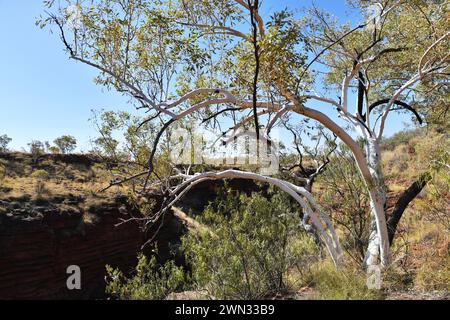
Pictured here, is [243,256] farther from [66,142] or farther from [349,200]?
[66,142]

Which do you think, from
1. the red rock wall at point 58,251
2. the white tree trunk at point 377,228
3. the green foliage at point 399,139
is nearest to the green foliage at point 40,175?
the red rock wall at point 58,251

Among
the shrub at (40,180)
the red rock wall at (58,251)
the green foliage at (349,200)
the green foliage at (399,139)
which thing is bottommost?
the red rock wall at (58,251)

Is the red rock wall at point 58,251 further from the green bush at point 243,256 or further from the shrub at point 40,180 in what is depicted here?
the green bush at point 243,256

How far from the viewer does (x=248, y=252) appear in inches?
182

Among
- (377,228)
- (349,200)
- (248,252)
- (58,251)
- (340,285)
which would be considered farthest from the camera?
(58,251)

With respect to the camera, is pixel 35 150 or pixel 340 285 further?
pixel 35 150

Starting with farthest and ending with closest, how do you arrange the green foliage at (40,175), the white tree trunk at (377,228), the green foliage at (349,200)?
the green foliage at (40,175) → the green foliage at (349,200) → the white tree trunk at (377,228)

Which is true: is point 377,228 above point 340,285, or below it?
above

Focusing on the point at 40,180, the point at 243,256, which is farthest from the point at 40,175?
the point at 243,256

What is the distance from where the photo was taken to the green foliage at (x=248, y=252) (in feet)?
14.4

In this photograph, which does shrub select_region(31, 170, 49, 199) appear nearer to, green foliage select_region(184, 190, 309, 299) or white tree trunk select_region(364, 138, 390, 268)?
green foliage select_region(184, 190, 309, 299)

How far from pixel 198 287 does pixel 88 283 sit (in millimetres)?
7699

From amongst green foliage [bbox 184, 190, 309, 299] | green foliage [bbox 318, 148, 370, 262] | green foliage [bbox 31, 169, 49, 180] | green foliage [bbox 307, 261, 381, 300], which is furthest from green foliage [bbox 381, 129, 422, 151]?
green foliage [bbox 307, 261, 381, 300]

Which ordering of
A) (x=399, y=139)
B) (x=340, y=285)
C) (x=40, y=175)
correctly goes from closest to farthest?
(x=340, y=285)
(x=40, y=175)
(x=399, y=139)
